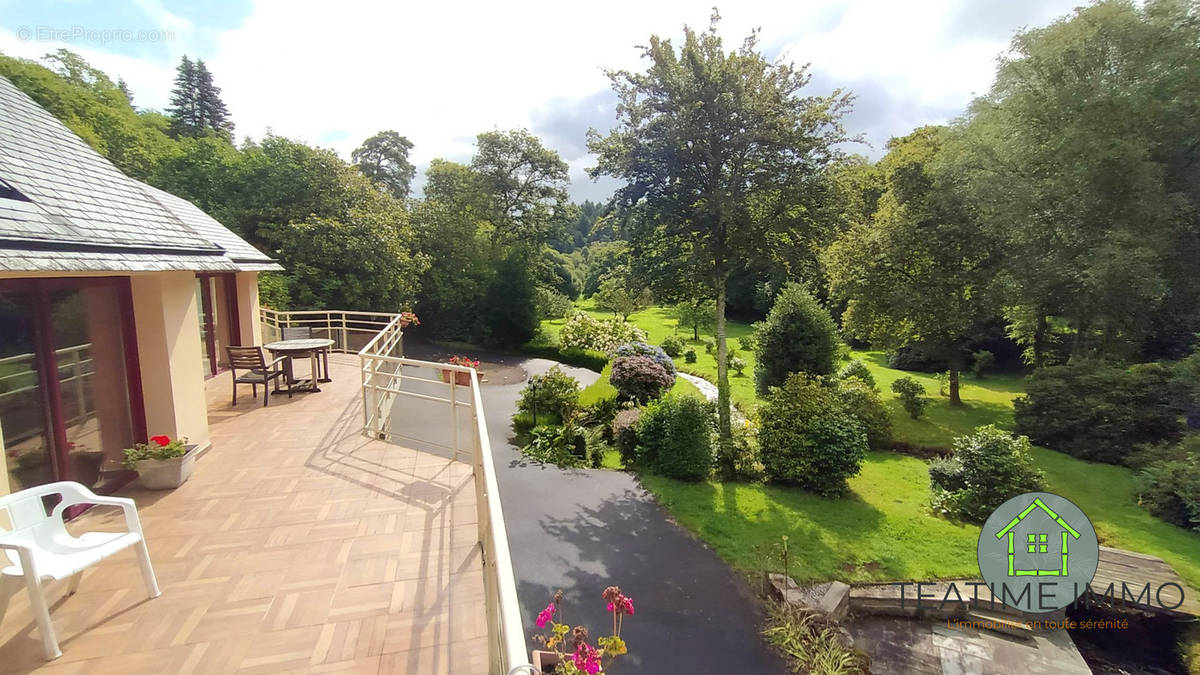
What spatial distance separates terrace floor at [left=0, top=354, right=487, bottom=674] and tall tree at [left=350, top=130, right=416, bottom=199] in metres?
42.5

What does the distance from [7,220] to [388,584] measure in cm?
420

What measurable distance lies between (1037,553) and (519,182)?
1227 inches

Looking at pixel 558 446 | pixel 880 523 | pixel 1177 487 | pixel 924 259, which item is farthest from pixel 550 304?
pixel 1177 487

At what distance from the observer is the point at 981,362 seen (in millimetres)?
21109

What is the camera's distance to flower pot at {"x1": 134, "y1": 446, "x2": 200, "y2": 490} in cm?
545

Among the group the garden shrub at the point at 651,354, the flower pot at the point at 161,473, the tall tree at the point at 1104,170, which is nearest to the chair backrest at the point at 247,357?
the flower pot at the point at 161,473

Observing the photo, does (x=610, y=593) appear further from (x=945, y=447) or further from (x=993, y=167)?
(x=993, y=167)

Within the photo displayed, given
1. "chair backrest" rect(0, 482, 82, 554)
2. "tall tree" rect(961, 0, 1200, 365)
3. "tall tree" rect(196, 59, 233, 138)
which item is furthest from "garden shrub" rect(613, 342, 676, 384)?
"tall tree" rect(196, 59, 233, 138)

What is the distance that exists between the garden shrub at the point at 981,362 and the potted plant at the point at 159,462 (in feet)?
82.8

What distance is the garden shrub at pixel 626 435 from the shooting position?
11.2m

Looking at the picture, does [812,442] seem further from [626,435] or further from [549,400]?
[549,400]

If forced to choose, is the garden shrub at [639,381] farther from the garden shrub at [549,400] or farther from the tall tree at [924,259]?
the tall tree at [924,259]

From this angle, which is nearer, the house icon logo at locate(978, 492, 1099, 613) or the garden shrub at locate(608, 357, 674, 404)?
the house icon logo at locate(978, 492, 1099, 613)

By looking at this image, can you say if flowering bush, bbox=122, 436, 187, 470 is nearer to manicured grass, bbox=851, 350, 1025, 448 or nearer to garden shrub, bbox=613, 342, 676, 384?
garden shrub, bbox=613, 342, 676, 384
